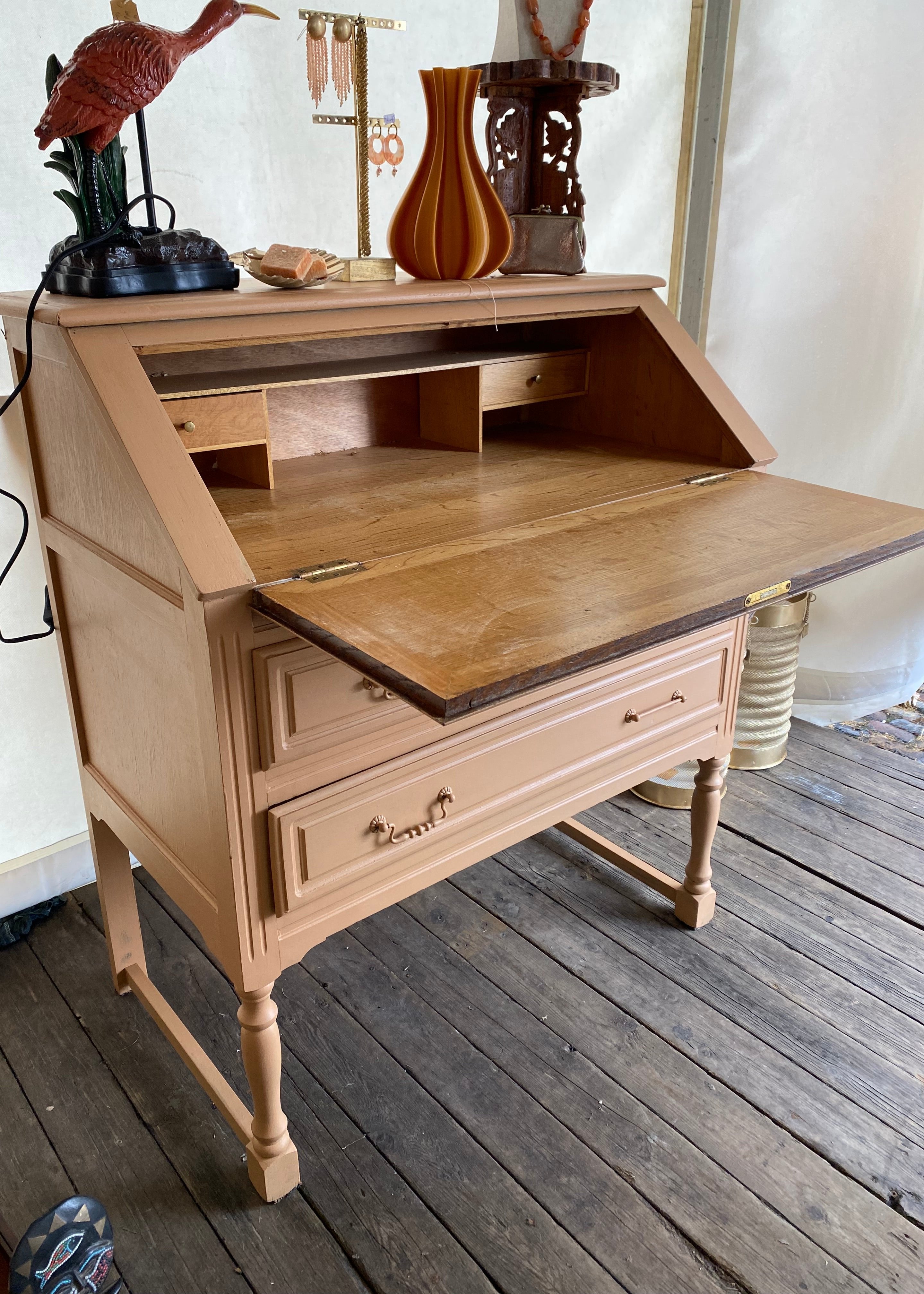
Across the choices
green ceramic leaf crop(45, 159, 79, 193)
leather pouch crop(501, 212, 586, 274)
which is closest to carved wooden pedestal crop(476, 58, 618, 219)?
leather pouch crop(501, 212, 586, 274)

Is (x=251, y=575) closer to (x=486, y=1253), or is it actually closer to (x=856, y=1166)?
(x=486, y=1253)

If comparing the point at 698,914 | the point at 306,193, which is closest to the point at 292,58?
the point at 306,193

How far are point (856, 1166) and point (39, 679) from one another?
1769 millimetres

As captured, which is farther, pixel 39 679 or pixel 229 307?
pixel 39 679

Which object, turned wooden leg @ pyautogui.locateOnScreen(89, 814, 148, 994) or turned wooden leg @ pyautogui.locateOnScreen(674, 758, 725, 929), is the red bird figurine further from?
turned wooden leg @ pyautogui.locateOnScreen(674, 758, 725, 929)

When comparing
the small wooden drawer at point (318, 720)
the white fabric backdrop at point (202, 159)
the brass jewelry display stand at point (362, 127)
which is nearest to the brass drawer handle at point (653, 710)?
the small wooden drawer at point (318, 720)

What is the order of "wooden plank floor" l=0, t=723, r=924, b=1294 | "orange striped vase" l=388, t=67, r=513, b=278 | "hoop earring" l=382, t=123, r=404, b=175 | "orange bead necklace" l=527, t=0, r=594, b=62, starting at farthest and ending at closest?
"hoop earring" l=382, t=123, r=404, b=175, "orange bead necklace" l=527, t=0, r=594, b=62, "orange striped vase" l=388, t=67, r=513, b=278, "wooden plank floor" l=0, t=723, r=924, b=1294

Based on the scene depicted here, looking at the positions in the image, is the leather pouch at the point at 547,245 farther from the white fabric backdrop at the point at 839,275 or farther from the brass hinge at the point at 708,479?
the white fabric backdrop at the point at 839,275

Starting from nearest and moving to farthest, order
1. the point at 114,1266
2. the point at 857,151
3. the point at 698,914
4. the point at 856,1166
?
the point at 114,1266 → the point at 856,1166 → the point at 698,914 → the point at 857,151

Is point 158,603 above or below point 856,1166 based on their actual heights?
above

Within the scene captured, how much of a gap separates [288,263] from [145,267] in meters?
0.20

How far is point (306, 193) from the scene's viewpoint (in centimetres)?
207

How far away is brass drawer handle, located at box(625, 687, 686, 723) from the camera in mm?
1679

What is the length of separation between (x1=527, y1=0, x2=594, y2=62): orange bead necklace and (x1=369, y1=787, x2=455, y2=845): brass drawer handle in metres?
1.26
